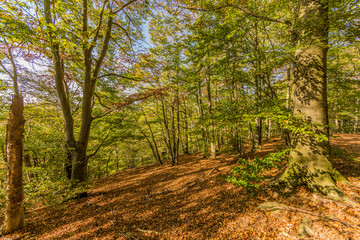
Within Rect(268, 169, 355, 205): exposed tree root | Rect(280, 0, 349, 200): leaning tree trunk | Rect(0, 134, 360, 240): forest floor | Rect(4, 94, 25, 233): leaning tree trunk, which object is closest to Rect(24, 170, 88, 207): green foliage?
Rect(4, 94, 25, 233): leaning tree trunk

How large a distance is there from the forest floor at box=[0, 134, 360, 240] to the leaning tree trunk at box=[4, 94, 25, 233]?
21.4 inches

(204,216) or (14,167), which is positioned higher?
(14,167)

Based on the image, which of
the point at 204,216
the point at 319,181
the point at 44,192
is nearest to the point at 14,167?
the point at 44,192

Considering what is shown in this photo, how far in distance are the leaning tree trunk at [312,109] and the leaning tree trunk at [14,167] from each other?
782 centimetres

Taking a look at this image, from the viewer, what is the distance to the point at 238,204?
12.4ft

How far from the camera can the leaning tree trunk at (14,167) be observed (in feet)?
11.6

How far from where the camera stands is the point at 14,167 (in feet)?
11.8

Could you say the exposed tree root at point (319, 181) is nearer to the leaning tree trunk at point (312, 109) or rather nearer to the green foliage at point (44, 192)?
the leaning tree trunk at point (312, 109)

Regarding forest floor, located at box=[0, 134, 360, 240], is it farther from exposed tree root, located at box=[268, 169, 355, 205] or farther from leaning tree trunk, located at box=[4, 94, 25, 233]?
leaning tree trunk, located at box=[4, 94, 25, 233]

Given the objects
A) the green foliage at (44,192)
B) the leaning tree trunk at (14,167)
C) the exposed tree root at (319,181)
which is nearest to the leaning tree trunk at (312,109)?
the exposed tree root at (319,181)

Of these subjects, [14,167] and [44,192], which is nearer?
[14,167]

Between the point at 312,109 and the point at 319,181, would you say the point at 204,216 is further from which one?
the point at 312,109

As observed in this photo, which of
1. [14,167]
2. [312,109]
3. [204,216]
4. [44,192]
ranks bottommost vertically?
[204,216]

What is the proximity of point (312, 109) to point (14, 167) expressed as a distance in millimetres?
8626
